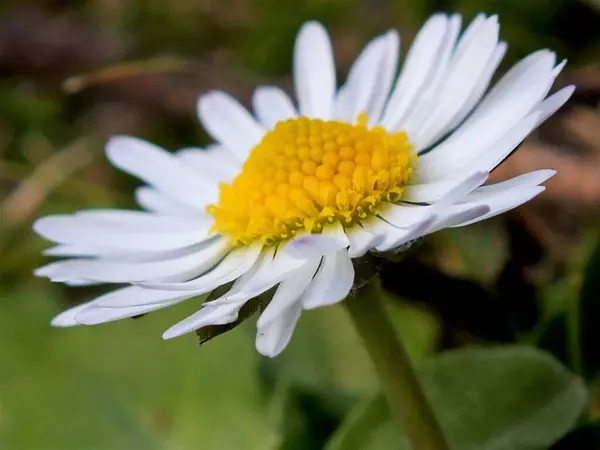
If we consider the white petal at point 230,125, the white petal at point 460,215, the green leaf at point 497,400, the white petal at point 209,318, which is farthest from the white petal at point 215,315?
the white petal at point 230,125

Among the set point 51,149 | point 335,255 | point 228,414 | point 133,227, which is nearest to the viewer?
point 335,255

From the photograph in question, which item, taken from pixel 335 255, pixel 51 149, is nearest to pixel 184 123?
pixel 51 149

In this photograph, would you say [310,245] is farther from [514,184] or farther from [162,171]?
[162,171]

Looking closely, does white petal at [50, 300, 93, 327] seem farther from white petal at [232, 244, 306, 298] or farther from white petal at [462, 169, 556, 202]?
white petal at [462, 169, 556, 202]

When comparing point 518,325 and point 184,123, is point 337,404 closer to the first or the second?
point 518,325

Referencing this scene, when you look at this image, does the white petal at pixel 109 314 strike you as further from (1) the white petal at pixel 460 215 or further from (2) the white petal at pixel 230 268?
(1) the white petal at pixel 460 215

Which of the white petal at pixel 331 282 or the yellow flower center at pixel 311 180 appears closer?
the white petal at pixel 331 282
